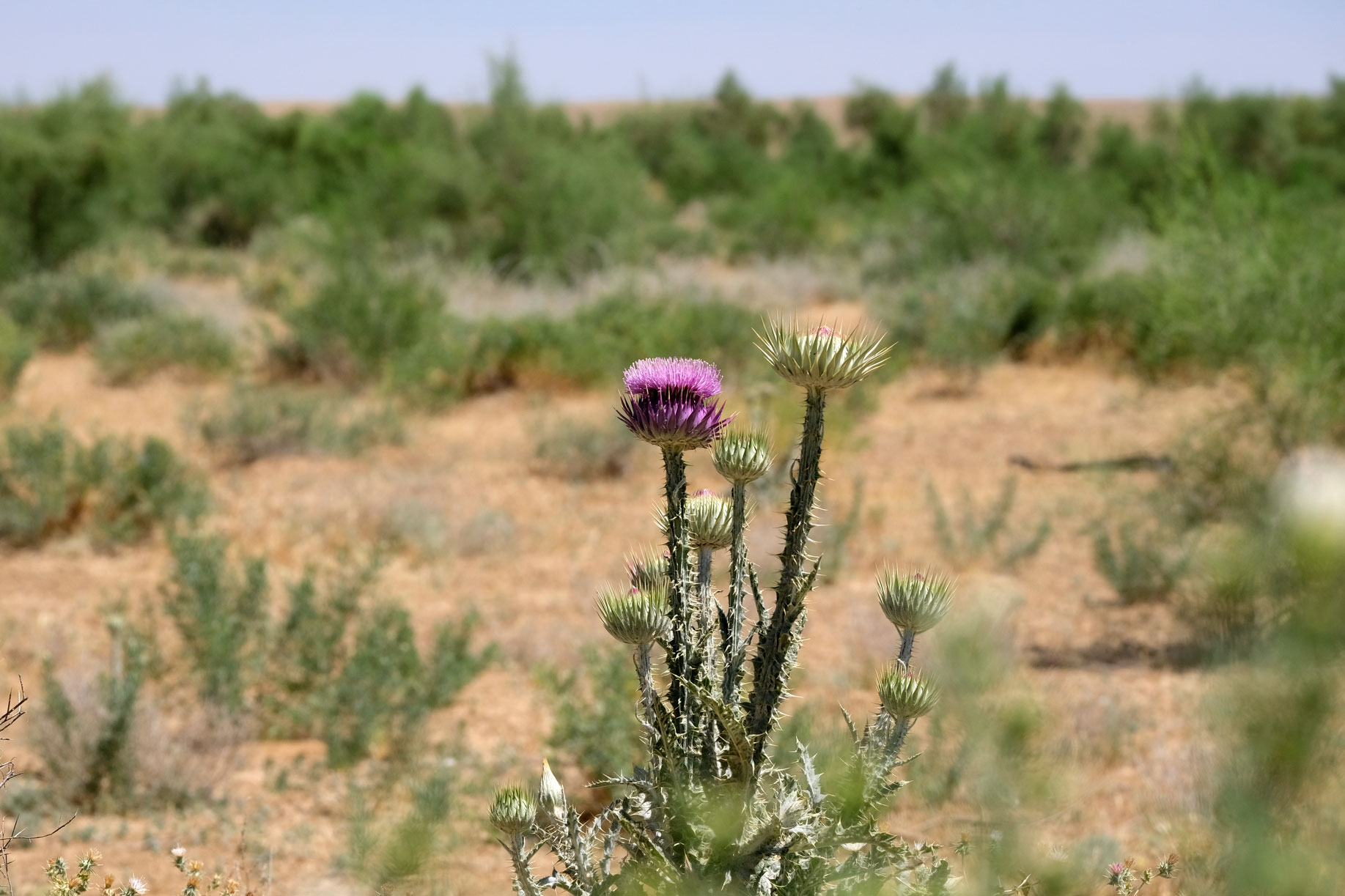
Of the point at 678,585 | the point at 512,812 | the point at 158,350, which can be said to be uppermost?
the point at 678,585

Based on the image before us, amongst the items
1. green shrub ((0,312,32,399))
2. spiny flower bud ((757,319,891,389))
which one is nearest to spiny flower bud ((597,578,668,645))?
spiny flower bud ((757,319,891,389))

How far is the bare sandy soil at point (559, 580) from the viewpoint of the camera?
3.73m

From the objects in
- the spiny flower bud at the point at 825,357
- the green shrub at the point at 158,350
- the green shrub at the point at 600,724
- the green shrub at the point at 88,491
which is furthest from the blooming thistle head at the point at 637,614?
the green shrub at the point at 158,350

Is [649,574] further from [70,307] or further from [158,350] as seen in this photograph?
[70,307]

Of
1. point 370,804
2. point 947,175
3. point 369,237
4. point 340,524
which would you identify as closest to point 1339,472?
point 370,804

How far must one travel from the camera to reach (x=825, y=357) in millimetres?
1706

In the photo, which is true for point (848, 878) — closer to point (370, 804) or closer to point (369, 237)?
point (370, 804)

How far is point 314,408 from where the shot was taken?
9344 millimetres

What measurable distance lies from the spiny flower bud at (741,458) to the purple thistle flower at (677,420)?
7cm

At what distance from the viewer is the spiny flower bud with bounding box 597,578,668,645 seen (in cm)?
196

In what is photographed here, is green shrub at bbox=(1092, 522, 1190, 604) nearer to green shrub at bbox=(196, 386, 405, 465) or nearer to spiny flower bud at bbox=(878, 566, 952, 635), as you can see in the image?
spiny flower bud at bbox=(878, 566, 952, 635)

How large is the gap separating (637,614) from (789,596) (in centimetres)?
33

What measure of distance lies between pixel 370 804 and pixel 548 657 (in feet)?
5.51

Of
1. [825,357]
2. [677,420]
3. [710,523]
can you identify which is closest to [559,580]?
[710,523]
